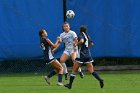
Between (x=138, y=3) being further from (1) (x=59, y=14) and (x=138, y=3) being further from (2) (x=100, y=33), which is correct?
(1) (x=59, y=14)

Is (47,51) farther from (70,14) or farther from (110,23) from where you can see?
(110,23)

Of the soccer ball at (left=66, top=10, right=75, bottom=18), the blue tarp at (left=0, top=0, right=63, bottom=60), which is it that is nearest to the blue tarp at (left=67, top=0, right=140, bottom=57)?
the soccer ball at (left=66, top=10, right=75, bottom=18)

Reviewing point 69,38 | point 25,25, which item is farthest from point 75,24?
point 69,38

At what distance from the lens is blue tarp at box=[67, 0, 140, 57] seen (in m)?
18.0

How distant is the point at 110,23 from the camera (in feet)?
59.2

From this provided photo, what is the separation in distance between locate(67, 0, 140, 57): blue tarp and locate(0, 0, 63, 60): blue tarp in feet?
2.44

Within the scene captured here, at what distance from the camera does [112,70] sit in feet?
61.2

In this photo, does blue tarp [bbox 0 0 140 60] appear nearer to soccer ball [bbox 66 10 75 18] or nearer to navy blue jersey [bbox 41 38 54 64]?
soccer ball [bbox 66 10 75 18]

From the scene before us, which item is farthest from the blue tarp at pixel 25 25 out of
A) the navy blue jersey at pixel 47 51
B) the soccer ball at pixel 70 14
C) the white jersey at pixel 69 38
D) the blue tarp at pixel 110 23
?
the navy blue jersey at pixel 47 51

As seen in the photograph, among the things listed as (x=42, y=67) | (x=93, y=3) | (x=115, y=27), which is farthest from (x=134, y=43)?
(x=42, y=67)

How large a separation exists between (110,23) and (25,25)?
123 inches

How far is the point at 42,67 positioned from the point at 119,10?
3577mm

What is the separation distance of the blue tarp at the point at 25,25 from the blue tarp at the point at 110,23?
742 millimetres

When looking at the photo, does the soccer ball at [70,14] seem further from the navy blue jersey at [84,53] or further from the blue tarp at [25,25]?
the navy blue jersey at [84,53]
